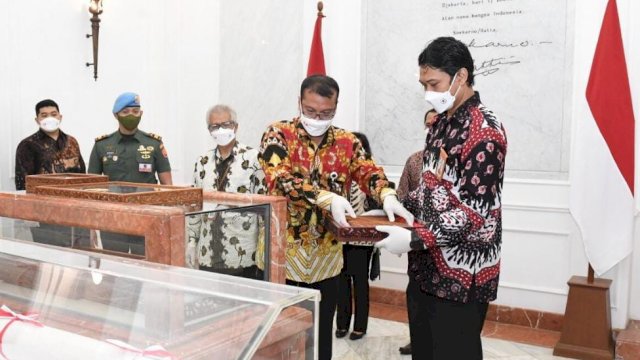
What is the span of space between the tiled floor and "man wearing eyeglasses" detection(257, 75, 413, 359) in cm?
164

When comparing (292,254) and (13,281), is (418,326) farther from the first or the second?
(13,281)

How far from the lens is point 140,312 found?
1.09 m

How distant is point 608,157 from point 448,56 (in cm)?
240

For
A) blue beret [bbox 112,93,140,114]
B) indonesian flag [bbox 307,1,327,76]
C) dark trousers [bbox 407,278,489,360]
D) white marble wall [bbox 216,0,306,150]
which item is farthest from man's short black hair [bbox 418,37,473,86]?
white marble wall [bbox 216,0,306,150]

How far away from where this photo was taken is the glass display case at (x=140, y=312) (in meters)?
0.93

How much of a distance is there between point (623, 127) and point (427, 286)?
8.38 feet

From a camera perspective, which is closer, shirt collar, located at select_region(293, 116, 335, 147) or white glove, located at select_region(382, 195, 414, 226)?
white glove, located at select_region(382, 195, 414, 226)

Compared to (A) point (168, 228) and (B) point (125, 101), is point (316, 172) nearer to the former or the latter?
(A) point (168, 228)

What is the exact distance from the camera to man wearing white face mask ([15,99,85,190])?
177 inches

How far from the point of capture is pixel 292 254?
2486 mm

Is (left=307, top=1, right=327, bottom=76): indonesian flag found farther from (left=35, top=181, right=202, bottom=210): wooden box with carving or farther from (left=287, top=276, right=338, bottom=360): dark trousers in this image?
(left=35, top=181, right=202, bottom=210): wooden box with carving

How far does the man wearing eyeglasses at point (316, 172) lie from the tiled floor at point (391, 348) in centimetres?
164

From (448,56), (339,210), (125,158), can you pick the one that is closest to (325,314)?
(339,210)

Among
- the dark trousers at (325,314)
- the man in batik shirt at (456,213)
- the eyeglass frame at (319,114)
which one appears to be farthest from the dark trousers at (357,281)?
the man in batik shirt at (456,213)
